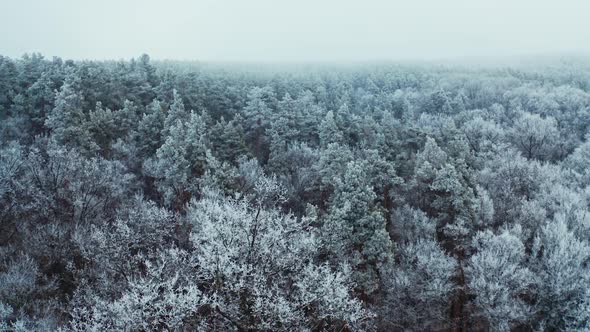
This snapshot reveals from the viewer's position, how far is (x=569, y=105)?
80875 mm

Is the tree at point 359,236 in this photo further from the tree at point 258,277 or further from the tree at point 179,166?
the tree at point 258,277

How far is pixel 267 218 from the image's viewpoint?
16.3 m

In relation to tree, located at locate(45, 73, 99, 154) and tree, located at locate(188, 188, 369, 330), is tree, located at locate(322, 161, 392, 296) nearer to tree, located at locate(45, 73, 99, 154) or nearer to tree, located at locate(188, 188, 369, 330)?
tree, located at locate(188, 188, 369, 330)

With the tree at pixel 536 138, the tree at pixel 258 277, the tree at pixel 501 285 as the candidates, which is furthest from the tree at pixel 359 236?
the tree at pixel 536 138


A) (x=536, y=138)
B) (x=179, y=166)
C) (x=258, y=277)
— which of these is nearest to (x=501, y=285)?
(x=258, y=277)

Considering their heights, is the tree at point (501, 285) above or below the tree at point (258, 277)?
below

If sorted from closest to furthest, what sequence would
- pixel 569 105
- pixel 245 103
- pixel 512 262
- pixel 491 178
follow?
1. pixel 512 262
2. pixel 491 178
3. pixel 245 103
4. pixel 569 105

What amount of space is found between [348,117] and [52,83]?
4169 cm

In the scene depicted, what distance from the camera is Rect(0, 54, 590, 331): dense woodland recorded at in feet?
52.5

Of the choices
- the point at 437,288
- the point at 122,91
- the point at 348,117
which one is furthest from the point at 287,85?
the point at 437,288

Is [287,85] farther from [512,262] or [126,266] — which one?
[126,266]

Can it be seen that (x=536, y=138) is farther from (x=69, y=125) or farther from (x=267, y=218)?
(x=69, y=125)

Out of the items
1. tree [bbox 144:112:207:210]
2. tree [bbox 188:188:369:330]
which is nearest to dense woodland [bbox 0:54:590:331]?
tree [bbox 188:188:369:330]

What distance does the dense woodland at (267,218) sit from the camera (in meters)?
16.0
